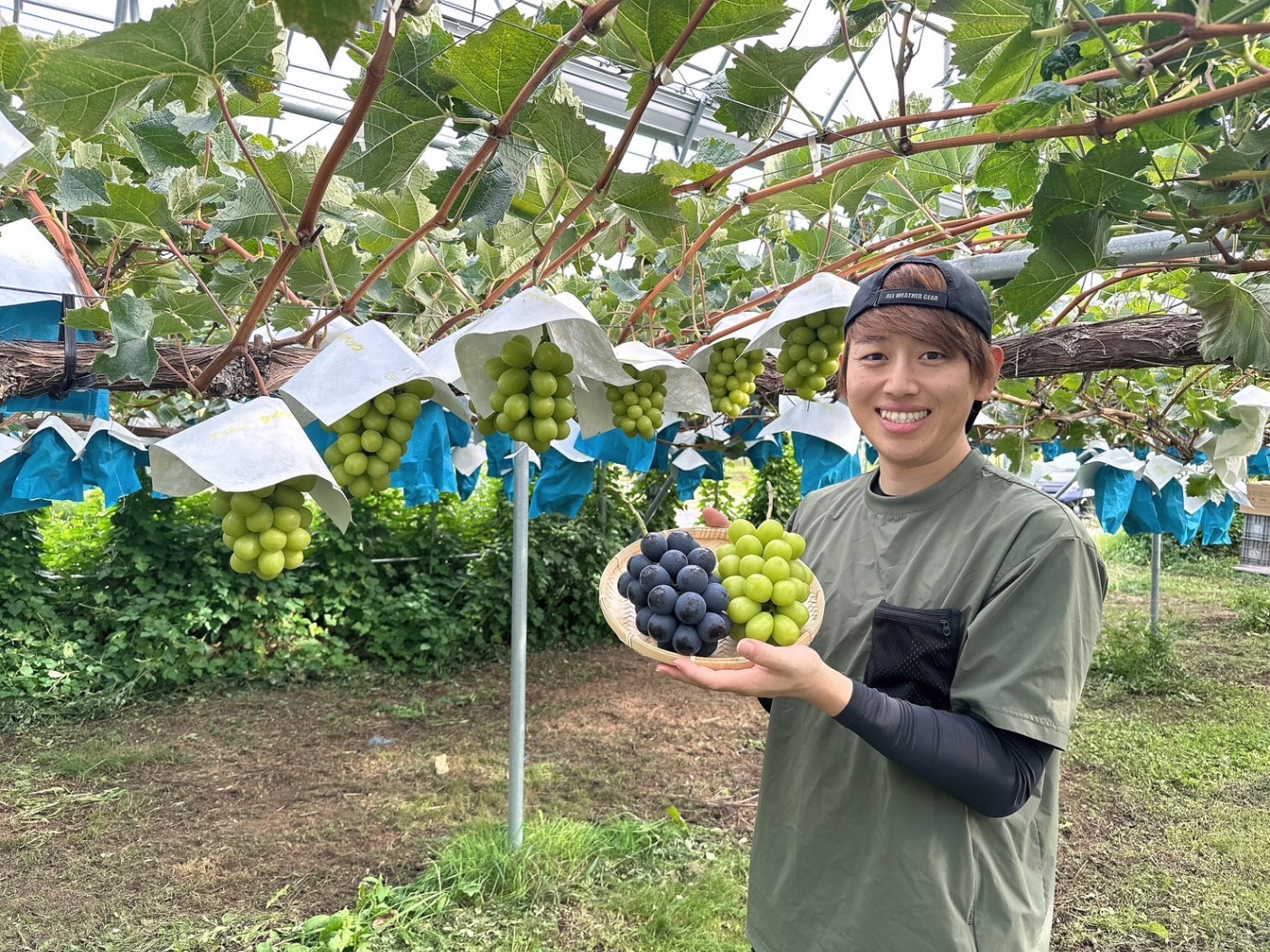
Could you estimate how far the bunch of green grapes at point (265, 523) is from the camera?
106 cm

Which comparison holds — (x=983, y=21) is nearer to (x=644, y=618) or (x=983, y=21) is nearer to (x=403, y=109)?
(x=403, y=109)

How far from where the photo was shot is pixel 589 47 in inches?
42.3

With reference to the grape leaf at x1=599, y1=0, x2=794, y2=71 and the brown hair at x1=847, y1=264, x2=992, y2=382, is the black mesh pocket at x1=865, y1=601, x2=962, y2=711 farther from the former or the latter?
the grape leaf at x1=599, y1=0, x2=794, y2=71

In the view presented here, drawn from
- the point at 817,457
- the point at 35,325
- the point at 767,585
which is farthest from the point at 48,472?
the point at 767,585

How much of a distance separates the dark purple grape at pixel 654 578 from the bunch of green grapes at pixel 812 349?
0.80 meters

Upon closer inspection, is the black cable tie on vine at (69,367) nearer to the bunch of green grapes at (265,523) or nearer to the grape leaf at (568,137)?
the bunch of green grapes at (265,523)

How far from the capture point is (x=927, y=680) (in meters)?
1.19

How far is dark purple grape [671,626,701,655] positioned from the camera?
111cm

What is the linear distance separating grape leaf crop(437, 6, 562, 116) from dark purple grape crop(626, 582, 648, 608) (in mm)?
736

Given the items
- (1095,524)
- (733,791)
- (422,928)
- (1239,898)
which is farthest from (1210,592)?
(422,928)

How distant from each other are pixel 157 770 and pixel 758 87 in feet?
17.3

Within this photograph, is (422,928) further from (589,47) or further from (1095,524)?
(1095,524)

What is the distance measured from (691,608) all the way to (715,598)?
0.18ft

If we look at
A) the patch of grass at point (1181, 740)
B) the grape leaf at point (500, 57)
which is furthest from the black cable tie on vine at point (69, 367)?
the patch of grass at point (1181, 740)
